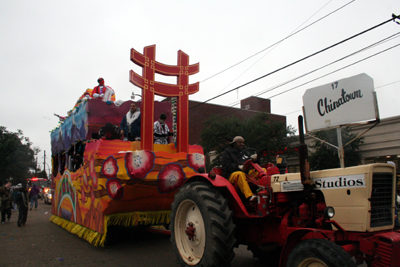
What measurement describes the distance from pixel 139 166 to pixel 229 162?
6.63ft

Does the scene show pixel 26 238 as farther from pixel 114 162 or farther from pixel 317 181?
pixel 317 181

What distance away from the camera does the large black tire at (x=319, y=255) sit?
2.56 m

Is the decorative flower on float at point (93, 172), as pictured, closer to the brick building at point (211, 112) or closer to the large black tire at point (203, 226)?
the large black tire at point (203, 226)

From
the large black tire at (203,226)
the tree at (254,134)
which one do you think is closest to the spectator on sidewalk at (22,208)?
the large black tire at (203,226)

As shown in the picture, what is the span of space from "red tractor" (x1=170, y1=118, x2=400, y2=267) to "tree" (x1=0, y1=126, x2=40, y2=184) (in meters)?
41.1

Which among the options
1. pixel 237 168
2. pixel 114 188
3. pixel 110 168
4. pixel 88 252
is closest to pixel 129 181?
pixel 114 188

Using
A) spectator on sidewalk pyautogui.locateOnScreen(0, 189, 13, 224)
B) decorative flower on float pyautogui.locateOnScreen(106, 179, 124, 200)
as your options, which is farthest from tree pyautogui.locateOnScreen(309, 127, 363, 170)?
spectator on sidewalk pyautogui.locateOnScreen(0, 189, 13, 224)

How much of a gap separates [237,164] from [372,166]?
189cm

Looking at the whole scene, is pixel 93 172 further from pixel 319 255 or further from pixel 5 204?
pixel 5 204

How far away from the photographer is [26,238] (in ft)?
24.8

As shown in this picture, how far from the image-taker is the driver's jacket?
175 inches

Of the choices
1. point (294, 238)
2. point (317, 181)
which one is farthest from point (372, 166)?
point (294, 238)

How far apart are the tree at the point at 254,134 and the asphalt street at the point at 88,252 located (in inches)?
516

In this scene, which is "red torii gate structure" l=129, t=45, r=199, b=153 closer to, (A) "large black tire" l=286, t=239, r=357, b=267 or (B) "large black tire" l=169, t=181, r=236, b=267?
(B) "large black tire" l=169, t=181, r=236, b=267
